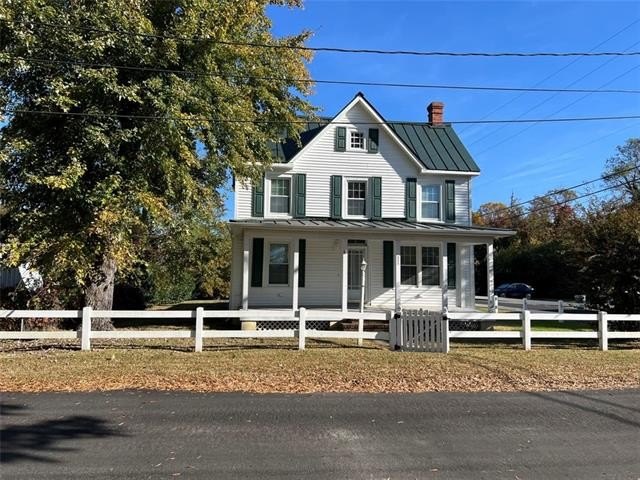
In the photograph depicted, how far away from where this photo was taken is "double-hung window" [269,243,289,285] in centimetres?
1925

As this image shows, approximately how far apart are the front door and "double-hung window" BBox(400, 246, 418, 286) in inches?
59.5

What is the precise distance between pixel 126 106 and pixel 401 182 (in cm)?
1122

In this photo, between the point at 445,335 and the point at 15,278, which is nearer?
the point at 445,335

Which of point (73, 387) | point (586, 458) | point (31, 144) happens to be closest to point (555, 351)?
point (586, 458)

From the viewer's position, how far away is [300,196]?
20.1 m

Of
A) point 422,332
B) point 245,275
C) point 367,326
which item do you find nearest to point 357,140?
point 245,275

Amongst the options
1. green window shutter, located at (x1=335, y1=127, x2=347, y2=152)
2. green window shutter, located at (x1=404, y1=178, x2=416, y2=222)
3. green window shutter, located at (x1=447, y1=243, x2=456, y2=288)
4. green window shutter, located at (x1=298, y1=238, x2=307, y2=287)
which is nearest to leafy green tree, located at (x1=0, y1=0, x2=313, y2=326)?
green window shutter, located at (x1=298, y1=238, x2=307, y2=287)

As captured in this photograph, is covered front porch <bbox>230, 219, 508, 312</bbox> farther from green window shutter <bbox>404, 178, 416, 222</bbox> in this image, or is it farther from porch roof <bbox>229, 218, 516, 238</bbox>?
green window shutter <bbox>404, 178, 416, 222</bbox>

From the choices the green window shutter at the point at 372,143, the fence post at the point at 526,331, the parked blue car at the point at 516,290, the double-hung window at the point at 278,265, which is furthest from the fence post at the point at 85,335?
the parked blue car at the point at 516,290

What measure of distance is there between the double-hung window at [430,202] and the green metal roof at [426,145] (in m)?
0.82

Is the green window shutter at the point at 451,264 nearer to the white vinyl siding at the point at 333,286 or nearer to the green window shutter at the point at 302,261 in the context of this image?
the white vinyl siding at the point at 333,286

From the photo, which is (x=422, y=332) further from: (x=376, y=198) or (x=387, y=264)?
(x=376, y=198)

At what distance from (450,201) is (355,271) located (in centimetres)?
469

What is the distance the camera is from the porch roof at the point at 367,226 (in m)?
17.3
